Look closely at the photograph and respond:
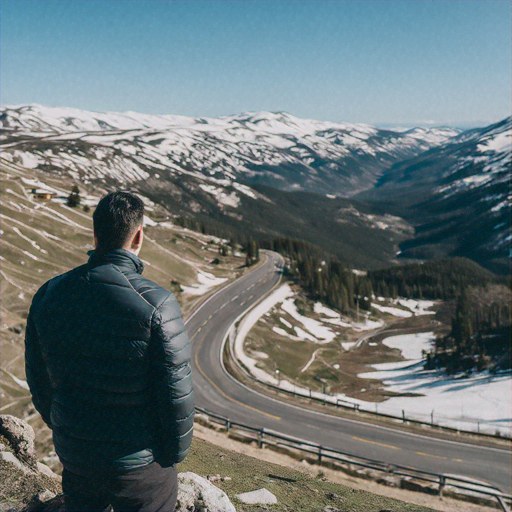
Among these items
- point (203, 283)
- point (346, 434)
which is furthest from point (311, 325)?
point (346, 434)

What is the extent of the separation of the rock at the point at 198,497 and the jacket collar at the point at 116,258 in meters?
3.80

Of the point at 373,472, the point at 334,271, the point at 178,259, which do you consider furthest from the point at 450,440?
the point at 334,271

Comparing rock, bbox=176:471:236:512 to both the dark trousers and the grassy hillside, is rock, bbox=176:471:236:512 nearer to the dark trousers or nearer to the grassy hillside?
the dark trousers

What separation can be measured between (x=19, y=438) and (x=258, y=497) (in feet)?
16.4

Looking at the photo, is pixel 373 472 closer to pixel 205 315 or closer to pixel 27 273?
pixel 27 273

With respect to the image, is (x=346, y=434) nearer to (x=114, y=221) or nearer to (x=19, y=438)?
(x=19, y=438)

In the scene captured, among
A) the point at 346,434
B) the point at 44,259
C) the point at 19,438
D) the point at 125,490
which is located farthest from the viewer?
the point at 44,259

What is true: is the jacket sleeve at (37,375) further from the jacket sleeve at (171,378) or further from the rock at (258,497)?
the rock at (258,497)

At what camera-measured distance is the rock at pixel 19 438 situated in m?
8.12

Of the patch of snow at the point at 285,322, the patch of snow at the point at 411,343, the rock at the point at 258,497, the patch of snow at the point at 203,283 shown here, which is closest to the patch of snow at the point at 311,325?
the patch of snow at the point at 285,322

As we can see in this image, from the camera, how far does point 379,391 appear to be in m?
62.6

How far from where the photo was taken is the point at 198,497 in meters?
6.22

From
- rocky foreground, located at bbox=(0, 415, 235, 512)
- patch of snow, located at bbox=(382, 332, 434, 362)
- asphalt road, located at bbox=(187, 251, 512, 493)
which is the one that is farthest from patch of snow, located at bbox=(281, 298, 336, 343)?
rocky foreground, located at bbox=(0, 415, 235, 512)

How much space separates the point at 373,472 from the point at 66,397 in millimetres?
22468
